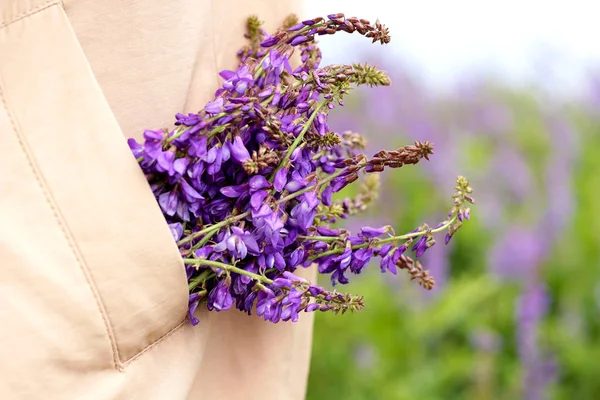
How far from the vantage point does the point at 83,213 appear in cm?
84

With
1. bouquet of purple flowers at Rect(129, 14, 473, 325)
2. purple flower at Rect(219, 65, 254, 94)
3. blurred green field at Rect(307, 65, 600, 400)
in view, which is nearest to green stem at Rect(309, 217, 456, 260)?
bouquet of purple flowers at Rect(129, 14, 473, 325)

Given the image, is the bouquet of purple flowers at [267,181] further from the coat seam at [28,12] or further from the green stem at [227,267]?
the coat seam at [28,12]

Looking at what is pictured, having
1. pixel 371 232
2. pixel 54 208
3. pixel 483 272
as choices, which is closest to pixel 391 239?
pixel 371 232

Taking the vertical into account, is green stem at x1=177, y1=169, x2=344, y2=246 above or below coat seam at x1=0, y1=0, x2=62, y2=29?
below

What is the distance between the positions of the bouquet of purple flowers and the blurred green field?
1.83 m

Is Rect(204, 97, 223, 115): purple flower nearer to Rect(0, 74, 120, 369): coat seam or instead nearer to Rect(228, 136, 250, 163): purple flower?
Rect(228, 136, 250, 163): purple flower

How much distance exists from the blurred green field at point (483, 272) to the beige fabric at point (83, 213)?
190 centimetres

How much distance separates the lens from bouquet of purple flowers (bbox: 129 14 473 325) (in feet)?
2.84

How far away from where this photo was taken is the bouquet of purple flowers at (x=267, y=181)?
87 centimetres

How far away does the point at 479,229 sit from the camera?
132 inches

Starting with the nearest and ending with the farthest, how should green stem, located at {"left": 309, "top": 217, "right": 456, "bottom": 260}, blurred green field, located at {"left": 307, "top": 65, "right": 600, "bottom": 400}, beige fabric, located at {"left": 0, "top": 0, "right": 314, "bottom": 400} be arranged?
beige fabric, located at {"left": 0, "top": 0, "right": 314, "bottom": 400} → green stem, located at {"left": 309, "top": 217, "right": 456, "bottom": 260} → blurred green field, located at {"left": 307, "top": 65, "right": 600, "bottom": 400}

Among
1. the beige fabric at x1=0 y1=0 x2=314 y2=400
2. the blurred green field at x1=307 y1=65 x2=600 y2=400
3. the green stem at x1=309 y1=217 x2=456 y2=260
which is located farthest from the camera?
the blurred green field at x1=307 y1=65 x2=600 y2=400

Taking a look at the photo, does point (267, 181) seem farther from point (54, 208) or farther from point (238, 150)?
point (54, 208)

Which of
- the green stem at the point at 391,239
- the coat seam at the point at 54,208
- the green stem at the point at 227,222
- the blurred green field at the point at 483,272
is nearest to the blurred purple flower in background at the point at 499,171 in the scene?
the blurred green field at the point at 483,272
